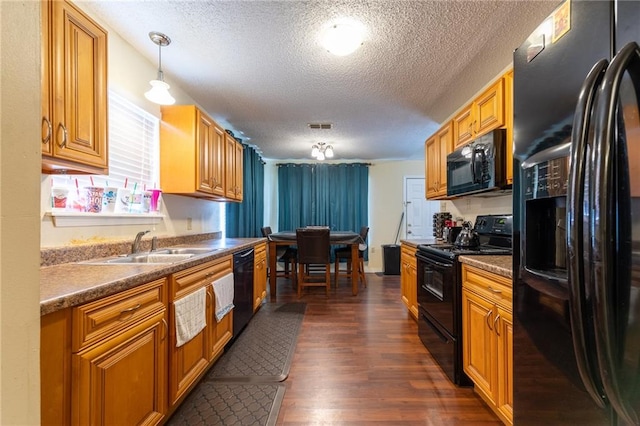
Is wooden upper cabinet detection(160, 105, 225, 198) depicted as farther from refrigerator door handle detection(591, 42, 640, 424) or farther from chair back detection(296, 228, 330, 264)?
refrigerator door handle detection(591, 42, 640, 424)

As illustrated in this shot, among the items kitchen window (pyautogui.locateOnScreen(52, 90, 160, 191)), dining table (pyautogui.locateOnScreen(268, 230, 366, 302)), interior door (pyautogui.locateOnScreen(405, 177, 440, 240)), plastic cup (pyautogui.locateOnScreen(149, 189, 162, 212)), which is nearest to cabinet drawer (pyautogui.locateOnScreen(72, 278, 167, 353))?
kitchen window (pyautogui.locateOnScreen(52, 90, 160, 191))

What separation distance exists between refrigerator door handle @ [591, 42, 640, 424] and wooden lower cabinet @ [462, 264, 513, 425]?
812mm

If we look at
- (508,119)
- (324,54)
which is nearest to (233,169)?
(324,54)

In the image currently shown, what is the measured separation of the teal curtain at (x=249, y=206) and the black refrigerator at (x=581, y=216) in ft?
12.4

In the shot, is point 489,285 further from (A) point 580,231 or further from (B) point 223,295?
(B) point 223,295

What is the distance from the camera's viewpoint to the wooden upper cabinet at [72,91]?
115cm

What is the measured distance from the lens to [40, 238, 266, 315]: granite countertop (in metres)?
0.88

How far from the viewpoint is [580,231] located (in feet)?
1.90

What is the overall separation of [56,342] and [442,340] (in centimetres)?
211

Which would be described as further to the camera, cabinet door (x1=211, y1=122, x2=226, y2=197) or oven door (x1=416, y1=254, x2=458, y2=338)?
cabinet door (x1=211, y1=122, x2=226, y2=197)

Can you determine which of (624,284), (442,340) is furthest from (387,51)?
(442,340)

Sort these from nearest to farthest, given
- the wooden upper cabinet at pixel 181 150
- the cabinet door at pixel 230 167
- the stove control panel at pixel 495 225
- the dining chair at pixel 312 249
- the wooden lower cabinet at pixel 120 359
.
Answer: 1. the wooden lower cabinet at pixel 120 359
2. the stove control panel at pixel 495 225
3. the wooden upper cabinet at pixel 181 150
4. the cabinet door at pixel 230 167
5. the dining chair at pixel 312 249

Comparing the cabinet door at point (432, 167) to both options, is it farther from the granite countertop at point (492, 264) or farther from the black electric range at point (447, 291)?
the granite countertop at point (492, 264)

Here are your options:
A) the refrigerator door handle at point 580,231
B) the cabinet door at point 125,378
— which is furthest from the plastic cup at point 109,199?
the refrigerator door handle at point 580,231
